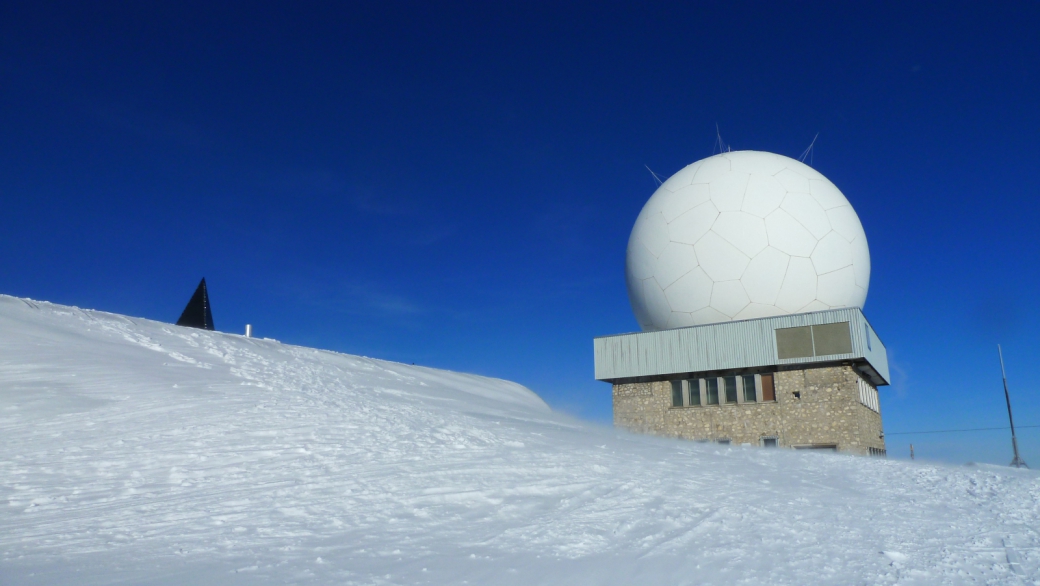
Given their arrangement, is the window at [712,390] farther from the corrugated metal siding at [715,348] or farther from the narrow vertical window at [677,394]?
the narrow vertical window at [677,394]

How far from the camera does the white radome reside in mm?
16781

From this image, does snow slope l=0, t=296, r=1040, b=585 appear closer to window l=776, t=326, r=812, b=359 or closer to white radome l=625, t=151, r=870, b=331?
window l=776, t=326, r=812, b=359

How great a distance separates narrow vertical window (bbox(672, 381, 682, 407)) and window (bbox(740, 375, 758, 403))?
168 cm

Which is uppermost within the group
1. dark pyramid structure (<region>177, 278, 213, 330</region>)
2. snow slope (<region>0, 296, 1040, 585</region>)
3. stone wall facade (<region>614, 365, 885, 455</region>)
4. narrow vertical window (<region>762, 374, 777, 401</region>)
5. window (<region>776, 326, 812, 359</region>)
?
dark pyramid structure (<region>177, 278, 213, 330</region>)

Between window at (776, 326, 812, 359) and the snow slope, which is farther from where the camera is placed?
window at (776, 326, 812, 359)

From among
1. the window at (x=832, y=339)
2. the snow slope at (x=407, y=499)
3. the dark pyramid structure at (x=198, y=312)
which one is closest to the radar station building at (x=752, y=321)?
the window at (x=832, y=339)

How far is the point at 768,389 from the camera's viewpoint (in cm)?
1686

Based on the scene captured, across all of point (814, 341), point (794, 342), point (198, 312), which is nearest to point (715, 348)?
point (794, 342)

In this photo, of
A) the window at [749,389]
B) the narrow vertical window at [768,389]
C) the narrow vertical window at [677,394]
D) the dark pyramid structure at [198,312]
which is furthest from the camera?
the dark pyramid structure at [198,312]

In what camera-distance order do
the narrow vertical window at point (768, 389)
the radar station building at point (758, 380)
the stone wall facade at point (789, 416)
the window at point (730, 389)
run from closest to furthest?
the stone wall facade at point (789, 416) < the radar station building at point (758, 380) < the narrow vertical window at point (768, 389) < the window at point (730, 389)

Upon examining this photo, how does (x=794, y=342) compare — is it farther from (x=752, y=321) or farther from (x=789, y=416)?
(x=789, y=416)

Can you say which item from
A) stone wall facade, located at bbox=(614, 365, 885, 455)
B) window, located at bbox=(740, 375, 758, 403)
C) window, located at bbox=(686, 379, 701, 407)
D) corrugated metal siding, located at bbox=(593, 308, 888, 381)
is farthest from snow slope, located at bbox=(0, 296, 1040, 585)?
window, located at bbox=(686, 379, 701, 407)

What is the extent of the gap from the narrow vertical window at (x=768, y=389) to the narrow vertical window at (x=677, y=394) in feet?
6.98

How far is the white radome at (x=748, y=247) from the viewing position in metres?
16.8
